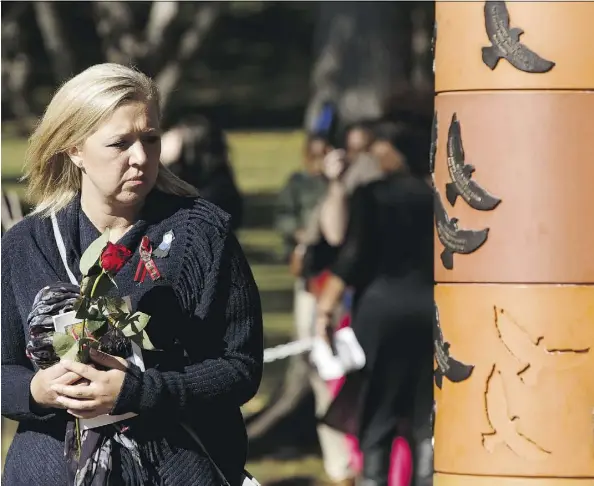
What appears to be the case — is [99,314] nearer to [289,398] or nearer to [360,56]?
[289,398]

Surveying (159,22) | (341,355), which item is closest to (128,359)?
(341,355)

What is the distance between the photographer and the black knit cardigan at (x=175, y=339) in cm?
400

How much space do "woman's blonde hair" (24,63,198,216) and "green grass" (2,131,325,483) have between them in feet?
18.4

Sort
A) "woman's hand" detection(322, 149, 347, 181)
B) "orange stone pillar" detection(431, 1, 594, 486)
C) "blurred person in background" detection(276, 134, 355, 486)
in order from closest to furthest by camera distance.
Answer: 1. "orange stone pillar" detection(431, 1, 594, 486)
2. "woman's hand" detection(322, 149, 347, 181)
3. "blurred person in background" detection(276, 134, 355, 486)

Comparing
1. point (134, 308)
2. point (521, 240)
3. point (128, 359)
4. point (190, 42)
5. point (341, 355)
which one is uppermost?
point (190, 42)

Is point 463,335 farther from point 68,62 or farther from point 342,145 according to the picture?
point 68,62

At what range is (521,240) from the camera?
425 centimetres

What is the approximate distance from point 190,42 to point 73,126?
9.43 metres

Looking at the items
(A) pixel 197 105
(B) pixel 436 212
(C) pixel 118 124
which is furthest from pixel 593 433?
(A) pixel 197 105

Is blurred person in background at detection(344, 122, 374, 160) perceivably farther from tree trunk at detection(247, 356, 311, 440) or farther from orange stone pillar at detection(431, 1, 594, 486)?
orange stone pillar at detection(431, 1, 594, 486)

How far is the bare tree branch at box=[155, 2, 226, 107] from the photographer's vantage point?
1262 cm

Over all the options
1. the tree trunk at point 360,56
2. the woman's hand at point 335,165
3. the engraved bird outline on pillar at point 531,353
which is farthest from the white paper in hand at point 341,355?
the tree trunk at point 360,56

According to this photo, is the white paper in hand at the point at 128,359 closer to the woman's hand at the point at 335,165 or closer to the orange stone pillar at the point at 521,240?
the orange stone pillar at the point at 521,240

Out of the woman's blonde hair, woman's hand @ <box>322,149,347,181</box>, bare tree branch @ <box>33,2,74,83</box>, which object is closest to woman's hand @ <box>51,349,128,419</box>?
the woman's blonde hair
